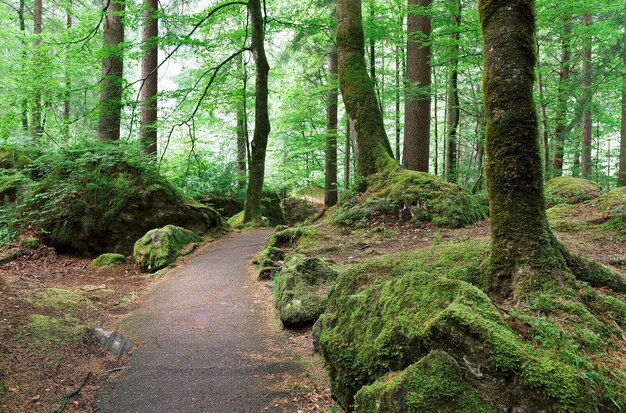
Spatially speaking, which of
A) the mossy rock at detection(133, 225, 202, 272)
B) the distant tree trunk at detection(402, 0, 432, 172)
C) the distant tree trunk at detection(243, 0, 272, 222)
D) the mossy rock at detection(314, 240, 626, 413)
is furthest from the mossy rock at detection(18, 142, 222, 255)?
the mossy rock at detection(314, 240, 626, 413)

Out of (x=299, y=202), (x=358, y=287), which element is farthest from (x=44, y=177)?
(x=299, y=202)

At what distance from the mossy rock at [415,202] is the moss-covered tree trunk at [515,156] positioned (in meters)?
4.34

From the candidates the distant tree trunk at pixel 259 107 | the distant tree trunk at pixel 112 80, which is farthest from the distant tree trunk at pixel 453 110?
the distant tree trunk at pixel 112 80

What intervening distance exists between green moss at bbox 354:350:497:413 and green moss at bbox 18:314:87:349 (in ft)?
12.1

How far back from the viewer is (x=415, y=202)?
25.5 ft

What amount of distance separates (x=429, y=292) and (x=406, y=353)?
48 cm

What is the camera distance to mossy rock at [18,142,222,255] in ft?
30.2

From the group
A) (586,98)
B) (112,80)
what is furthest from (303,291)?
(586,98)

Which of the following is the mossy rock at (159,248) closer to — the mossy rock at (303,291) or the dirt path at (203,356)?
the dirt path at (203,356)

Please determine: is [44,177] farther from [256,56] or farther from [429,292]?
[429,292]

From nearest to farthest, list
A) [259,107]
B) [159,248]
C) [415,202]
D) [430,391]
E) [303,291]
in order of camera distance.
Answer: [430,391] < [303,291] < [415,202] < [159,248] < [259,107]

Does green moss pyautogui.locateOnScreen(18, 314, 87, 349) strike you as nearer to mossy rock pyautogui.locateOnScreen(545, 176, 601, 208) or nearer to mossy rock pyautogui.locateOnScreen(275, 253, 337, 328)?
mossy rock pyautogui.locateOnScreen(275, 253, 337, 328)

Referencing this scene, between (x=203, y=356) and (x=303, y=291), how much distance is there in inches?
58.9

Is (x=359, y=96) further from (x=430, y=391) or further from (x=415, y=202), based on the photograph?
(x=430, y=391)
